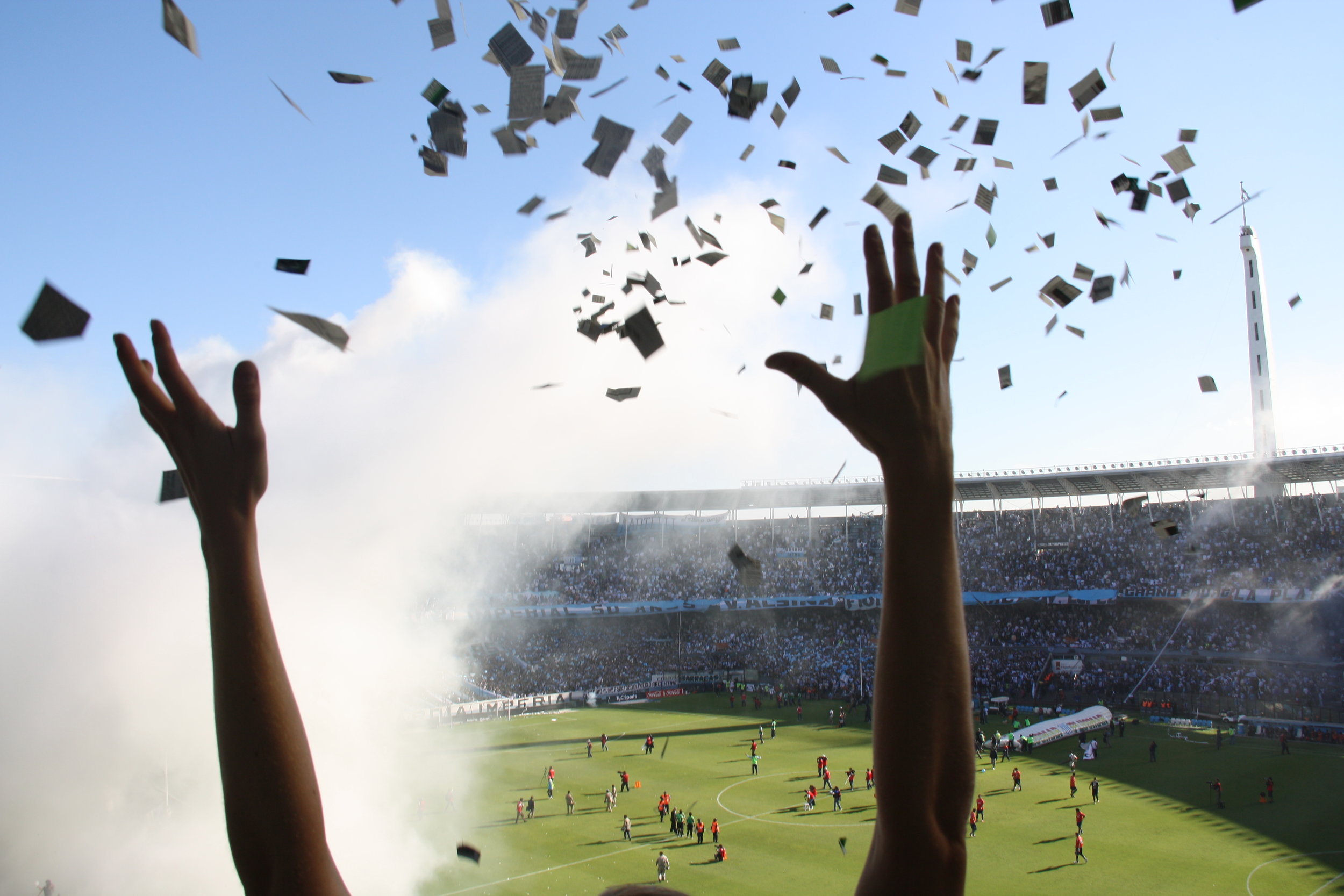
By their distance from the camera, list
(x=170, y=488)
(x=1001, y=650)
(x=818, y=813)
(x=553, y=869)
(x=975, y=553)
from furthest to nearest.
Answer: (x=975, y=553) < (x=1001, y=650) < (x=818, y=813) < (x=553, y=869) < (x=170, y=488)

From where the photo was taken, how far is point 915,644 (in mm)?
1896

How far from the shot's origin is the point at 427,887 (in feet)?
65.4

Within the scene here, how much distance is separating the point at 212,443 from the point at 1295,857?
27.2 meters

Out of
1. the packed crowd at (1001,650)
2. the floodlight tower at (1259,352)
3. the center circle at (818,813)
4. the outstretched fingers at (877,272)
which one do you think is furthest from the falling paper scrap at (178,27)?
the floodlight tower at (1259,352)

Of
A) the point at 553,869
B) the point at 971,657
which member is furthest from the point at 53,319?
the point at 971,657

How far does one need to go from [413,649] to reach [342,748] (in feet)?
63.0

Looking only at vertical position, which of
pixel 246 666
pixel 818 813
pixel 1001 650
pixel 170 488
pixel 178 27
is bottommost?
pixel 818 813

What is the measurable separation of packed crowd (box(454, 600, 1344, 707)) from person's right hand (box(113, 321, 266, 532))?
45.8m

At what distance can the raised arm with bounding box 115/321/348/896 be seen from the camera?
206 centimetres

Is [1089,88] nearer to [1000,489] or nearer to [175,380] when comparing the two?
[175,380]

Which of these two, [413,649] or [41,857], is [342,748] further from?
[413,649]

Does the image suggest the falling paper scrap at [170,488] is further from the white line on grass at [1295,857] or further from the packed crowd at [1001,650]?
the packed crowd at [1001,650]

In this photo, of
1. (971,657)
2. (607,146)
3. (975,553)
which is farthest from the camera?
(975,553)

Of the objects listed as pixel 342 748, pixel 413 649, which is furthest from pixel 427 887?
pixel 413 649
